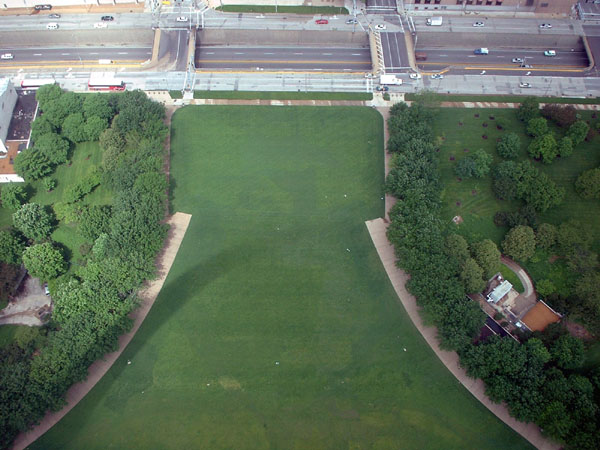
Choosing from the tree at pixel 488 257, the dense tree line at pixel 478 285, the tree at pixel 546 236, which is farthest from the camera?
the tree at pixel 546 236

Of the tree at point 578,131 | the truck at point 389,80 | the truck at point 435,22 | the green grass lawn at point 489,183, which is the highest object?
the truck at point 435,22

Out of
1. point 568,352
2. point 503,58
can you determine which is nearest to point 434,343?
point 568,352

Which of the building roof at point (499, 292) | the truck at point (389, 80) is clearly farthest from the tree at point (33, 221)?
the building roof at point (499, 292)

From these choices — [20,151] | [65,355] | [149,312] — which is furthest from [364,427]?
[20,151]

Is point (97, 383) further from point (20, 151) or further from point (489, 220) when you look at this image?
point (489, 220)

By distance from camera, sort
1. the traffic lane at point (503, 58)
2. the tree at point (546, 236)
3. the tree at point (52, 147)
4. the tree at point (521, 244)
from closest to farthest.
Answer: the tree at point (521, 244) → the tree at point (546, 236) → the tree at point (52, 147) → the traffic lane at point (503, 58)

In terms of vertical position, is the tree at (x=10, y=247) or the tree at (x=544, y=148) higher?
the tree at (x=544, y=148)

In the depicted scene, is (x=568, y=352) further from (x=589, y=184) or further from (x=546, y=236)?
(x=589, y=184)

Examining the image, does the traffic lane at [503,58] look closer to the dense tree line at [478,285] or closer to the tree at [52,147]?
the dense tree line at [478,285]
